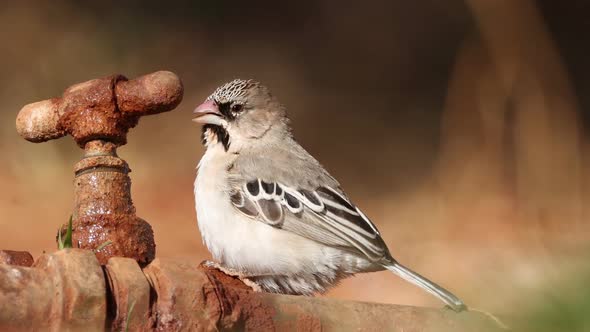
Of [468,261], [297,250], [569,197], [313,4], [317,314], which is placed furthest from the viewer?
[313,4]

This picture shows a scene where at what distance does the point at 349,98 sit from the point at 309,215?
1.49 meters

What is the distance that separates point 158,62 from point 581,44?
187cm

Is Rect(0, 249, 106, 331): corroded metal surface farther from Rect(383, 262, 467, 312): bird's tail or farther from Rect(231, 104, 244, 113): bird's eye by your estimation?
Rect(231, 104, 244, 113): bird's eye

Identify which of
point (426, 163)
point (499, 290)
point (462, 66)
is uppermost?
point (462, 66)

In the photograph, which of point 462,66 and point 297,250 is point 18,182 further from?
point 462,66

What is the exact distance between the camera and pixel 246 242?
267cm

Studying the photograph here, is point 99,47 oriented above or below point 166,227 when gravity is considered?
above

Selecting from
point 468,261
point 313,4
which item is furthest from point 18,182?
point 468,261

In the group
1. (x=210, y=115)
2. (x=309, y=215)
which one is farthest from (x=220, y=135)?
(x=309, y=215)

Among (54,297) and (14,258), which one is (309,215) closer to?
(14,258)

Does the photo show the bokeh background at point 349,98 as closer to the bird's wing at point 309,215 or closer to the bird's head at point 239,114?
the bird's head at point 239,114

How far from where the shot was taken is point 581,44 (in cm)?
423

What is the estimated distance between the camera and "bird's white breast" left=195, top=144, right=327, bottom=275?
8.66ft

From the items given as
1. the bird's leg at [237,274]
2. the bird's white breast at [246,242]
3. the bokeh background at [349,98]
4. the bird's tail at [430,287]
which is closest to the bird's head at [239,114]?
the bird's white breast at [246,242]
